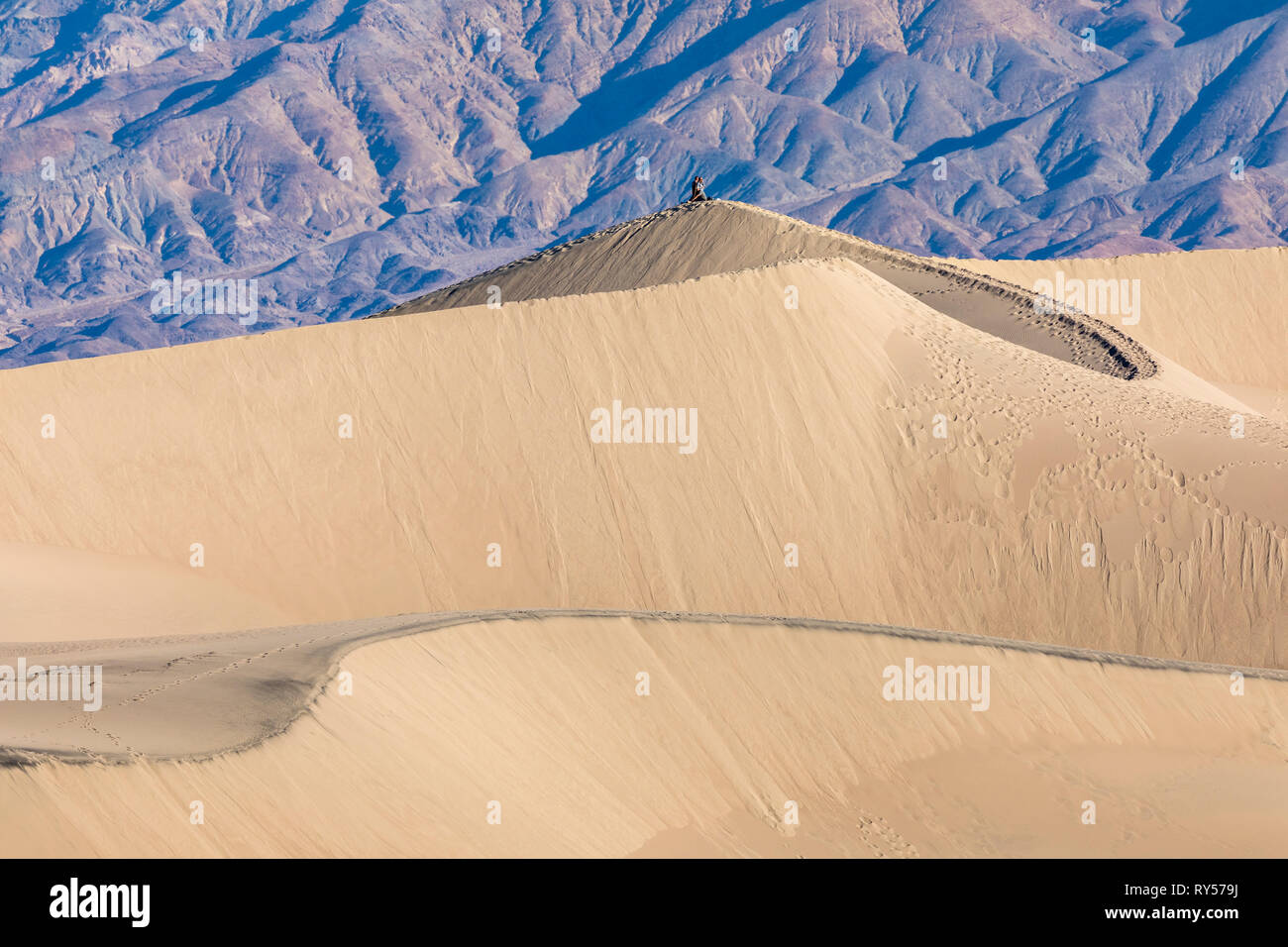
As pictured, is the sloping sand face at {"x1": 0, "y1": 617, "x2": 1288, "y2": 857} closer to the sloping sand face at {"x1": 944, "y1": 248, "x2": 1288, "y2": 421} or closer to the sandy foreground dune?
the sandy foreground dune

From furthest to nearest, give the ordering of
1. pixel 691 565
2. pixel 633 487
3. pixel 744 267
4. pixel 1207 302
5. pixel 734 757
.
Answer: pixel 1207 302 < pixel 744 267 < pixel 633 487 < pixel 691 565 < pixel 734 757

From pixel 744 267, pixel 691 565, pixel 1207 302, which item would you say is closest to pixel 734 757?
pixel 691 565

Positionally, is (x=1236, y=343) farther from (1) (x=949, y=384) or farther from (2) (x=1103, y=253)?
(2) (x=1103, y=253)

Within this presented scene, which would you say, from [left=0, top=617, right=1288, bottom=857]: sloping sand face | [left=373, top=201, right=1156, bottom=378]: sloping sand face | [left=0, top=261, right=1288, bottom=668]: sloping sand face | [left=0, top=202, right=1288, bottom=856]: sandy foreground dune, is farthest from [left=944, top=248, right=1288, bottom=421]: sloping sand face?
[left=0, top=617, right=1288, bottom=857]: sloping sand face

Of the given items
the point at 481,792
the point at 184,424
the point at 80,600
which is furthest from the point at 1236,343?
the point at 481,792

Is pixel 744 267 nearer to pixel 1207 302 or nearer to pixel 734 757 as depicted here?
pixel 1207 302

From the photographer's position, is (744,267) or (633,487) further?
(744,267)
